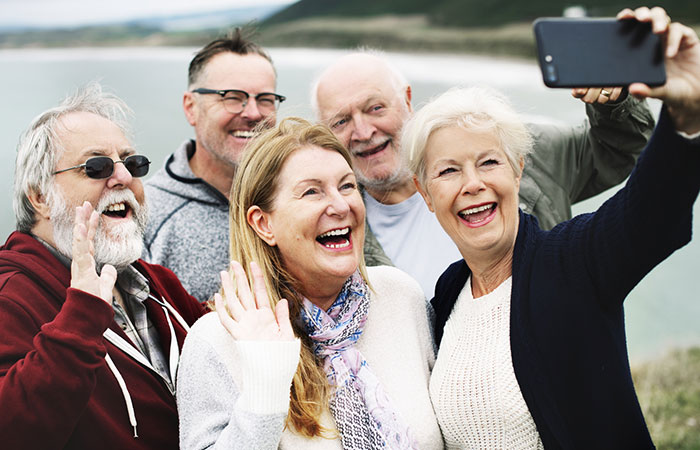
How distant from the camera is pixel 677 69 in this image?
141 cm

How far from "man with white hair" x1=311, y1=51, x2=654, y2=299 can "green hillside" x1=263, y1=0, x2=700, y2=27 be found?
318cm

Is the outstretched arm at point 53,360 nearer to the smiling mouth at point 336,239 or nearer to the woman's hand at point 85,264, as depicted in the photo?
the woman's hand at point 85,264

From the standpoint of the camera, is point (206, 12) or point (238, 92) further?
point (206, 12)

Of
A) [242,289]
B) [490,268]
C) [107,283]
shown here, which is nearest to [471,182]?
[490,268]

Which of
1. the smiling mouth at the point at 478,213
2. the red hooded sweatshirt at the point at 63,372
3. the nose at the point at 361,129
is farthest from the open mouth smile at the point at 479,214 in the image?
the red hooded sweatshirt at the point at 63,372

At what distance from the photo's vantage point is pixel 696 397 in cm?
536

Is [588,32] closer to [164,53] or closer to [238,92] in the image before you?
[238,92]

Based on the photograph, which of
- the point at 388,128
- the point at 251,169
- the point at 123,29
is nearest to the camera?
the point at 251,169

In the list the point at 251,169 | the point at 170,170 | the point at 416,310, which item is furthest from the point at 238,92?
the point at 416,310

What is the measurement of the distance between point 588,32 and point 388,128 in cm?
181

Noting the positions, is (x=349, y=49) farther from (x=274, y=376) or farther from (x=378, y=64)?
(x=274, y=376)

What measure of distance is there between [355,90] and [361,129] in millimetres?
224

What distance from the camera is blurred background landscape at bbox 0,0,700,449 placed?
16.7 ft

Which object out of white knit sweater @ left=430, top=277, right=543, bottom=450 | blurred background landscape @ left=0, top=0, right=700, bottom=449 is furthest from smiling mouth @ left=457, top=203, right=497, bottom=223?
blurred background landscape @ left=0, top=0, right=700, bottom=449
